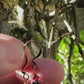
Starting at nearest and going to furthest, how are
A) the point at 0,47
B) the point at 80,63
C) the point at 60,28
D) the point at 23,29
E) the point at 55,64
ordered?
the point at 0,47, the point at 55,64, the point at 23,29, the point at 60,28, the point at 80,63

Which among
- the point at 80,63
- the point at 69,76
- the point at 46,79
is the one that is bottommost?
the point at 80,63

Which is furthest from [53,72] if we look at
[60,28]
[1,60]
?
[60,28]

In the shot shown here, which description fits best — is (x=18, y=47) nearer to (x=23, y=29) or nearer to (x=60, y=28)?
(x=23, y=29)

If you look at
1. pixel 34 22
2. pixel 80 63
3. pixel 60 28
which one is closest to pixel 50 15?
pixel 34 22

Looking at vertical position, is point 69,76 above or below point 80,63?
above

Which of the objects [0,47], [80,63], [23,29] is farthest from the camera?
[80,63]

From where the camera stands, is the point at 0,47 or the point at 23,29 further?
the point at 23,29

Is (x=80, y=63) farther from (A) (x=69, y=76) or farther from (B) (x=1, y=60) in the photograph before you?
(B) (x=1, y=60)

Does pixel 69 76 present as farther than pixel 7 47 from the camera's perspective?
Yes

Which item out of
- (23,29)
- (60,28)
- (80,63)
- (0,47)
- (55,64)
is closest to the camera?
(0,47)
